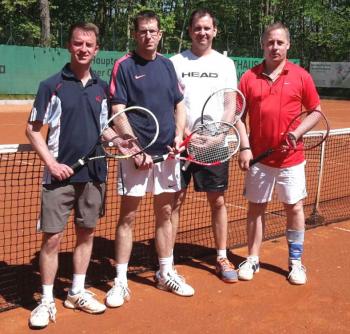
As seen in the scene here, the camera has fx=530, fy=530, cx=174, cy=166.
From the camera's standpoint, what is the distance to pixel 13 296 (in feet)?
12.6

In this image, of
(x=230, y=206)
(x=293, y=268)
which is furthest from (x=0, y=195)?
(x=293, y=268)

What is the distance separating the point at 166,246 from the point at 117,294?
1.72ft

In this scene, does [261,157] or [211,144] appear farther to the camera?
[261,157]

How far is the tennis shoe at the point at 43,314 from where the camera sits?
11.0ft

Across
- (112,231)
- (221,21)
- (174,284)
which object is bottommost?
(112,231)

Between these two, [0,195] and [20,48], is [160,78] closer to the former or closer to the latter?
[0,195]

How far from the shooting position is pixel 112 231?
5578 millimetres

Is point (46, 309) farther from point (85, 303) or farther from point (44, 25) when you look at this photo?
point (44, 25)

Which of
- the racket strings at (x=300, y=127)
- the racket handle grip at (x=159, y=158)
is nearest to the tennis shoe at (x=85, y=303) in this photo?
the racket handle grip at (x=159, y=158)

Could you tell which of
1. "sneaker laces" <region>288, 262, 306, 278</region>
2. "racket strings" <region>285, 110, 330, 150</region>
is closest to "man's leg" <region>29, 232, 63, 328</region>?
"racket strings" <region>285, 110, 330, 150</region>

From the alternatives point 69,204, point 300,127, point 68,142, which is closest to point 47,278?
point 69,204

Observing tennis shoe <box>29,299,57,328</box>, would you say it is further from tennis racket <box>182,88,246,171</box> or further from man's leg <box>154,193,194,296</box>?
tennis racket <box>182,88,246,171</box>

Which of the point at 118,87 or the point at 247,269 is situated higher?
the point at 118,87

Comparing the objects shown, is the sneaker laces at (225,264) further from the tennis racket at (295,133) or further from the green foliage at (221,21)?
the green foliage at (221,21)
